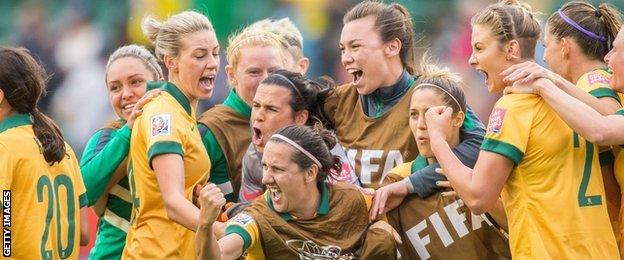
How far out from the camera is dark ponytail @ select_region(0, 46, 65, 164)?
5719 mm

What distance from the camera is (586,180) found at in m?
5.18

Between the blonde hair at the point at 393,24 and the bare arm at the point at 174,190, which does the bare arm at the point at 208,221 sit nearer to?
the bare arm at the point at 174,190

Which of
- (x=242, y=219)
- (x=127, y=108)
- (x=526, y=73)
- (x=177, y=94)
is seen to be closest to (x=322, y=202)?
(x=242, y=219)

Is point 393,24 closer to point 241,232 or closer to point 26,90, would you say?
point 241,232

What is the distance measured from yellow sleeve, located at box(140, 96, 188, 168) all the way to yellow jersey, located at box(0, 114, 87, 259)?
0.42 m

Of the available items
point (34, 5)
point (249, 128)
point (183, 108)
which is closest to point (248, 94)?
point (249, 128)

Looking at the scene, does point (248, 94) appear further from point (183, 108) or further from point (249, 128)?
point (183, 108)

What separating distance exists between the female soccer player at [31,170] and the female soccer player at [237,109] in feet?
2.59

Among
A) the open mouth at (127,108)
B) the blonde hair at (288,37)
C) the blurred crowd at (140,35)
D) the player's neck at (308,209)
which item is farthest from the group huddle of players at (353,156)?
the blurred crowd at (140,35)

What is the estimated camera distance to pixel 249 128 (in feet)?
21.6

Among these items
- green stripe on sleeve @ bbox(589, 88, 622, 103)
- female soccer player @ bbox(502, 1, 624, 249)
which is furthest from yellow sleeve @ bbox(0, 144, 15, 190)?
green stripe on sleeve @ bbox(589, 88, 622, 103)

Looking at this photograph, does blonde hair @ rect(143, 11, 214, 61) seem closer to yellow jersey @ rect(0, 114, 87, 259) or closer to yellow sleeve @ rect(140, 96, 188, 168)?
yellow sleeve @ rect(140, 96, 188, 168)

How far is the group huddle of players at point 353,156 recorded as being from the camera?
515 cm

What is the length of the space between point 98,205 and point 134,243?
1.79ft
